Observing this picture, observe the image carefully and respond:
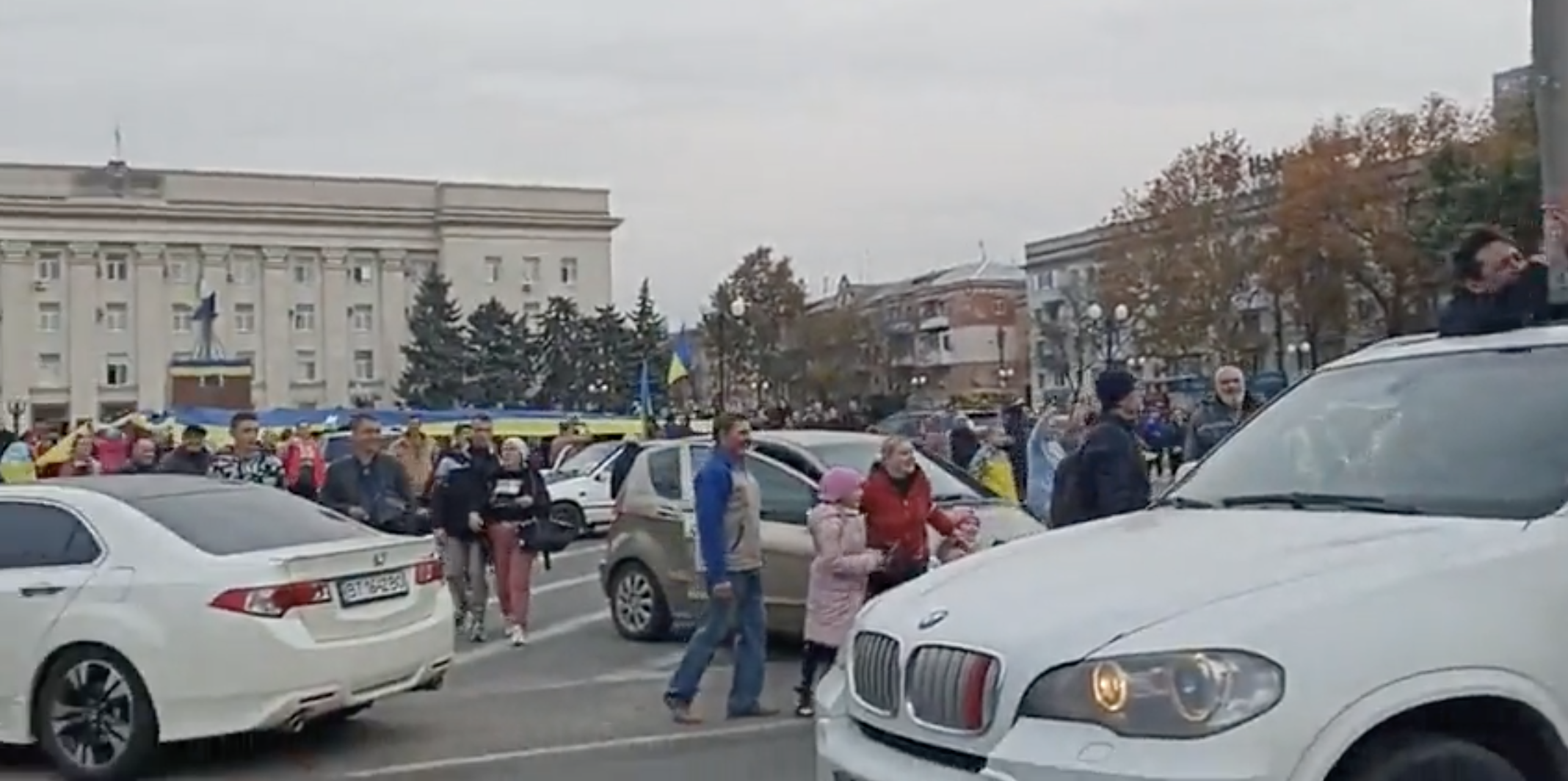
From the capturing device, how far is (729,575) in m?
10.5

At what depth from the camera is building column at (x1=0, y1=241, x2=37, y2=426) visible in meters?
101

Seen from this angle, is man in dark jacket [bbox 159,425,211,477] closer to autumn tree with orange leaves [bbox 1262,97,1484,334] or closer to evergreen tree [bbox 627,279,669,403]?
autumn tree with orange leaves [bbox 1262,97,1484,334]

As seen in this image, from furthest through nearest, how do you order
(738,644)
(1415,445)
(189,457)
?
(189,457)
(738,644)
(1415,445)

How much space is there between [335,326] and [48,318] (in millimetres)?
16072

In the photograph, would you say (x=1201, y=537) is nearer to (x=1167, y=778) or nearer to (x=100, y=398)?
(x=1167, y=778)

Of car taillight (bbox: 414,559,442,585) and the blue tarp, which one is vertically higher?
the blue tarp

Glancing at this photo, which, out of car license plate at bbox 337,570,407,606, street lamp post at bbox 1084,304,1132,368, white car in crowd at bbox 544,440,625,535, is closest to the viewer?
car license plate at bbox 337,570,407,606

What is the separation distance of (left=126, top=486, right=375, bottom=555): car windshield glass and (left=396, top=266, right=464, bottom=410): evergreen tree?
296 feet

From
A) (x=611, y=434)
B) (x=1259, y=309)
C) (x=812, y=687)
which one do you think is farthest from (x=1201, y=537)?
(x=1259, y=309)

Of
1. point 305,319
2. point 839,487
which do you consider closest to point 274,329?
point 305,319

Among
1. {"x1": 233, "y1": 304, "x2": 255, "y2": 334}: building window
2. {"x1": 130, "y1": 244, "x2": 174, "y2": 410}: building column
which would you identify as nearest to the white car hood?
{"x1": 130, "y1": 244, "x2": 174, "y2": 410}: building column

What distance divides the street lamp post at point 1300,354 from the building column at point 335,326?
56.7 m

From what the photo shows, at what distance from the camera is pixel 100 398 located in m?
104

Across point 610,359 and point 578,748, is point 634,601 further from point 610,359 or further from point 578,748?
point 610,359
